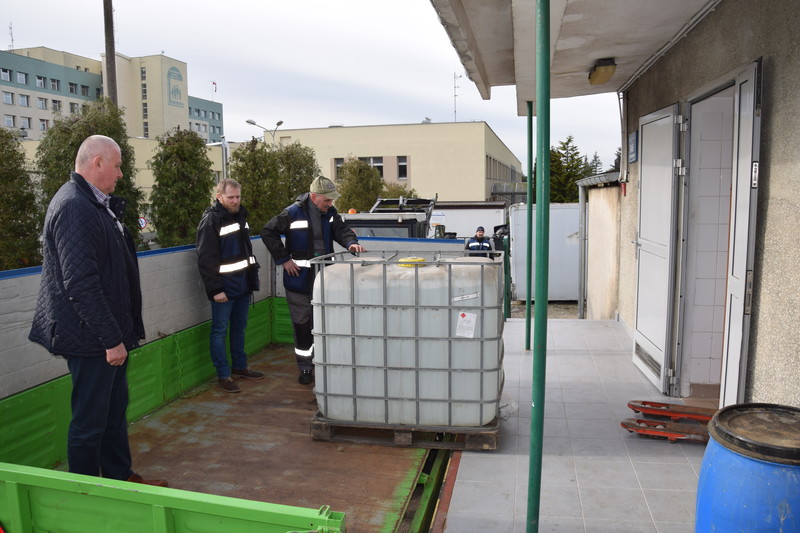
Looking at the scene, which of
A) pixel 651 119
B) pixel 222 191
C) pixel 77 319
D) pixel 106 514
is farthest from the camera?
pixel 651 119

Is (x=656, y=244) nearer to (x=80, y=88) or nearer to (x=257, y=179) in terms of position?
(x=257, y=179)

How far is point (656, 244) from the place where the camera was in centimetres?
609

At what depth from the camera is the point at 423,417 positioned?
4.57 metres

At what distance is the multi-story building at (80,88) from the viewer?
55.2 metres

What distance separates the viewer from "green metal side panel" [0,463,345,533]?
6.64ft

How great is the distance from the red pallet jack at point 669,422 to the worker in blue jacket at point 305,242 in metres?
2.94

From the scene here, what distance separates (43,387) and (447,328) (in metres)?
2.85

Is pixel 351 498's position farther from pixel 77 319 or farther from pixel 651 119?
pixel 651 119

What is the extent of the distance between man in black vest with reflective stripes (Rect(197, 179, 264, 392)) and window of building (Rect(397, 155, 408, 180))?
46.3 metres

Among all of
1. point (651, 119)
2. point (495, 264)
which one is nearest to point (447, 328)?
point (495, 264)

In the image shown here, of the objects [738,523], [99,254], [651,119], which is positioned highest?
[651,119]

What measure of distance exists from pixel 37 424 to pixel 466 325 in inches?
119

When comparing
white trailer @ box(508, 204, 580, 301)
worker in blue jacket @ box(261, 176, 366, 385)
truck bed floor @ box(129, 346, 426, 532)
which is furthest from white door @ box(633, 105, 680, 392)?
white trailer @ box(508, 204, 580, 301)

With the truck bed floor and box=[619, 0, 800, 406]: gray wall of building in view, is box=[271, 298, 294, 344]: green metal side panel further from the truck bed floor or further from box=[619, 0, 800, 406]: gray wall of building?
box=[619, 0, 800, 406]: gray wall of building
